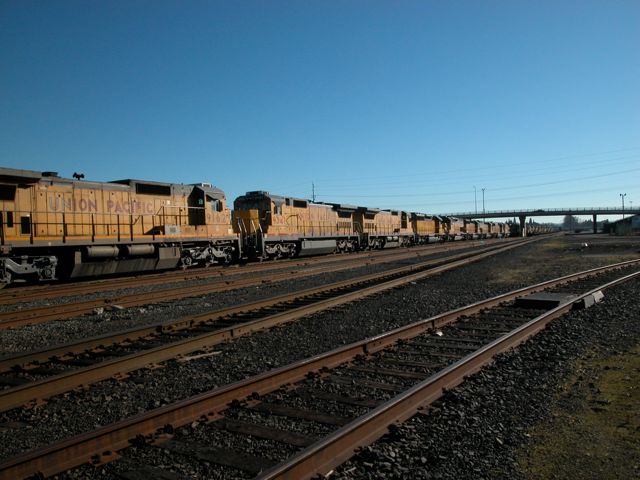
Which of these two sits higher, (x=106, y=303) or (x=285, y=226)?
(x=285, y=226)

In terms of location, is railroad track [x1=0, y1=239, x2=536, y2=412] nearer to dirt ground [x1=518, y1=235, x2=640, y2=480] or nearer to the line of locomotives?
dirt ground [x1=518, y1=235, x2=640, y2=480]

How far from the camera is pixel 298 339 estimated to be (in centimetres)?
711

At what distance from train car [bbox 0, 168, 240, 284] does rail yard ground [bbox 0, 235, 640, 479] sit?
6.60 m

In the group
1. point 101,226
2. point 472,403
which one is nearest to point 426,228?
point 101,226

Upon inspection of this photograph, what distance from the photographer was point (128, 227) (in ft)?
56.3

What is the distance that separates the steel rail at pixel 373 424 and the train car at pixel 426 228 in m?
43.6

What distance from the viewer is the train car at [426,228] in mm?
49812

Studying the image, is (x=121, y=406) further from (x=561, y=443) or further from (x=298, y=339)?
(x=561, y=443)

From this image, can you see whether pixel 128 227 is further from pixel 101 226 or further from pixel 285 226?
pixel 285 226

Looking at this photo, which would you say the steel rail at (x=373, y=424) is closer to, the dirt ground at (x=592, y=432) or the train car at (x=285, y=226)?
the dirt ground at (x=592, y=432)

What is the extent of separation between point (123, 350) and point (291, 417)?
11.5ft

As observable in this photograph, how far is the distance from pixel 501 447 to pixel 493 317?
531cm

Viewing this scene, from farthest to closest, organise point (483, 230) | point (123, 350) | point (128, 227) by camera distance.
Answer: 1. point (483, 230)
2. point (128, 227)
3. point (123, 350)

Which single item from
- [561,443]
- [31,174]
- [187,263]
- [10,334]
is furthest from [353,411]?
[187,263]
